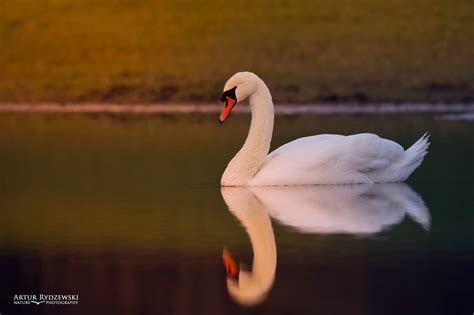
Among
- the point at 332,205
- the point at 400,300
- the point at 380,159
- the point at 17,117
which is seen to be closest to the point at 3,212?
the point at 332,205

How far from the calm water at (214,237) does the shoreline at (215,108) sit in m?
7.75

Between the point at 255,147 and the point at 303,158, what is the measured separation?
1.66ft

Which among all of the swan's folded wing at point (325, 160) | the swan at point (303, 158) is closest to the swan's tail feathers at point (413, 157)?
the swan at point (303, 158)

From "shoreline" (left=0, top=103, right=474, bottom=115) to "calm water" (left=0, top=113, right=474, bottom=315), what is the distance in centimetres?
775

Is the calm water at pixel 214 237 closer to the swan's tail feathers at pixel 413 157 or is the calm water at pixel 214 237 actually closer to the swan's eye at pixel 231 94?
the swan's tail feathers at pixel 413 157

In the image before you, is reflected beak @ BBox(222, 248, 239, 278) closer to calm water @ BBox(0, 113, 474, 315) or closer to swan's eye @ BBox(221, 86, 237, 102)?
calm water @ BBox(0, 113, 474, 315)

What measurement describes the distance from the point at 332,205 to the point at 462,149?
5.56 metres

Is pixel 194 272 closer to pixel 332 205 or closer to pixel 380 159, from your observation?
pixel 332 205

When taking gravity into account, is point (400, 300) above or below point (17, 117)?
below

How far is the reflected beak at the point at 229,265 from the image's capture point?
30.2ft

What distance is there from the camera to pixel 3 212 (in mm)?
12219

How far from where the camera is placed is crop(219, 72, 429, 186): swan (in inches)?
539

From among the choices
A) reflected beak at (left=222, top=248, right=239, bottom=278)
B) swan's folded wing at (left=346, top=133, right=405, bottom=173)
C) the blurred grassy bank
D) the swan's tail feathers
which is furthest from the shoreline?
reflected beak at (left=222, top=248, right=239, bottom=278)

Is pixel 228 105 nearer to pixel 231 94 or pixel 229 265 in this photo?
pixel 231 94
